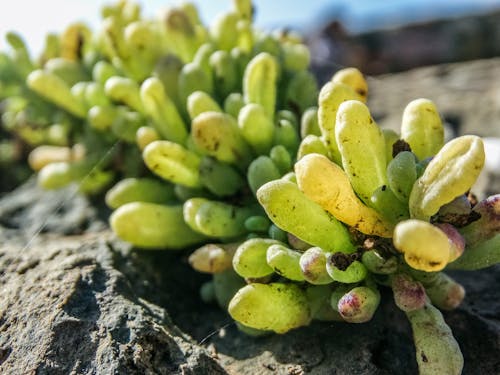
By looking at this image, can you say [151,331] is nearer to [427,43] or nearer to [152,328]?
[152,328]

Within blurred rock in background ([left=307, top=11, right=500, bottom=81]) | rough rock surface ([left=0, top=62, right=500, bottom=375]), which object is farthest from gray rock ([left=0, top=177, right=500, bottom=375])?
blurred rock in background ([left=307, top=11, right=500, bottom=81])

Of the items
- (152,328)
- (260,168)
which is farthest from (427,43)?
(152,328)

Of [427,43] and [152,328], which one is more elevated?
[152,328]

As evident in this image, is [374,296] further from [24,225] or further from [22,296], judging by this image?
[24,225]

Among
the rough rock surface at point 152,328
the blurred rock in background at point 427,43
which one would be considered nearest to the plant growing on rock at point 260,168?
the rough rock surface at point 152,328

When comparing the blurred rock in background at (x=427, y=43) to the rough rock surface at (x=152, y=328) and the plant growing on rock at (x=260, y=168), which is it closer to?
the plant growing on rock at (x=260, y=168)
